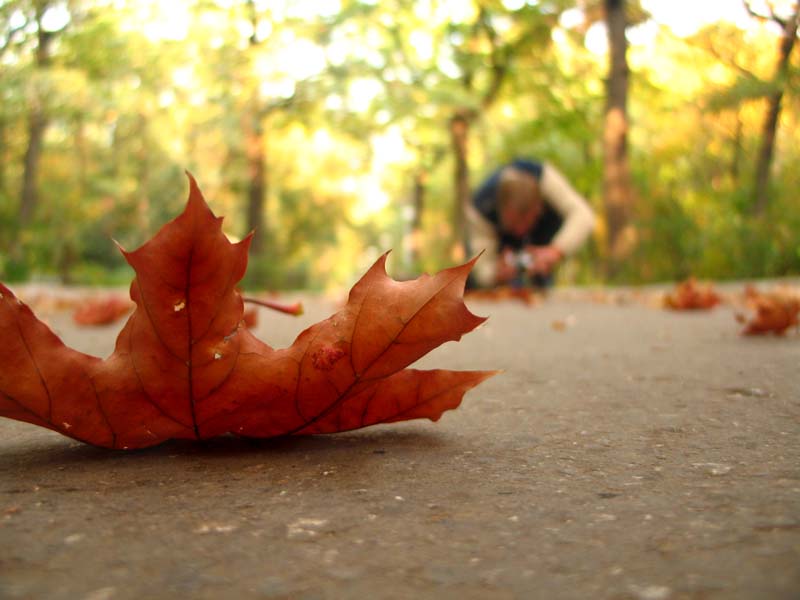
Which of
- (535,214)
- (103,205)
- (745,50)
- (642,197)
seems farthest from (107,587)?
(103,205)

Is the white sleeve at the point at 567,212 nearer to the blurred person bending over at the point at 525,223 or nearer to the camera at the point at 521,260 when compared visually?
the blurred person bending over at the point at 525,223

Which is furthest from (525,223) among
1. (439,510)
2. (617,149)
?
(439,510)

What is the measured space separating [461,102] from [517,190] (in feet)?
25.6

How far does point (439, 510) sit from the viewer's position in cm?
89

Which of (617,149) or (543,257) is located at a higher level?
(617,149)

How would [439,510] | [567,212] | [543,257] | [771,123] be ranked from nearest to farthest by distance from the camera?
[439,510], [543,257], [567,212], [771,123]

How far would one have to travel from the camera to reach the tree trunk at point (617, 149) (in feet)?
32.7

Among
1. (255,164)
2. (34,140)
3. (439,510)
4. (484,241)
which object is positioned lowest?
(439,510)

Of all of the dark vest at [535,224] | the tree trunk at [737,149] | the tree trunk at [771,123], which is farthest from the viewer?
the tree trunk at [737,149]

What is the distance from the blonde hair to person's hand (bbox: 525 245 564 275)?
424mm

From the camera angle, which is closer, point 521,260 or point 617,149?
point 521,260

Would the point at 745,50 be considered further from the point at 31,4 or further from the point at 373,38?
the point at 31,4

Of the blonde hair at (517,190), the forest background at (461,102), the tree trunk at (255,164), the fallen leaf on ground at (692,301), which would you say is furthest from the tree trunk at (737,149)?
the fallen leaf on ground at (692,301)

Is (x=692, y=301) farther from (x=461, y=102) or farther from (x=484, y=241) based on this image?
(x=461, y=102)
